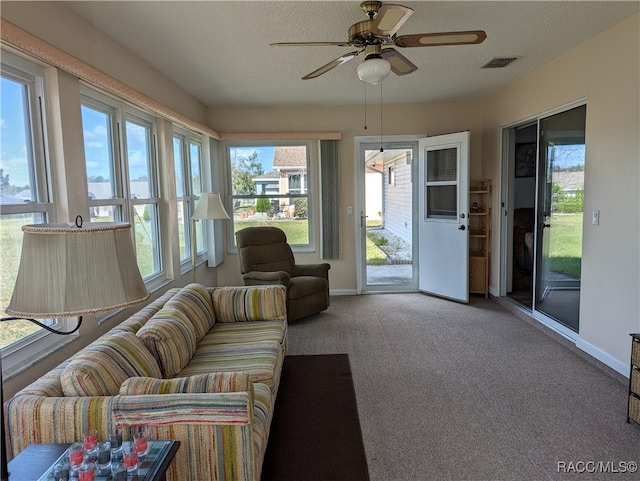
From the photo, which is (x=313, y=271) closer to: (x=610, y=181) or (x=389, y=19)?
(x=610, y=181)

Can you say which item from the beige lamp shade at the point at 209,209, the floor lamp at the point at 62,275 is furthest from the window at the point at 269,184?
the floor lamp at the point at 62,275

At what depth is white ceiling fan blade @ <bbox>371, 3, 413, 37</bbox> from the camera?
1.97 meters

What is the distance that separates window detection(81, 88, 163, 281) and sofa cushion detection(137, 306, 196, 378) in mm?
981

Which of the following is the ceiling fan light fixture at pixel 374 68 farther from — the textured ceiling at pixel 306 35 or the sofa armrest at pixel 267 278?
the sofa armrest at pixel 267 278

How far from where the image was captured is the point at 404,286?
5.79 m

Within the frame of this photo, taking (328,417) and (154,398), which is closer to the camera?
(154,398)

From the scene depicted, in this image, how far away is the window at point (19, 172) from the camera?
2027 millimetres

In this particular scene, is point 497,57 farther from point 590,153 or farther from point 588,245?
point 588,245

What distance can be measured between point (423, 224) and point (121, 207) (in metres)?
3.73

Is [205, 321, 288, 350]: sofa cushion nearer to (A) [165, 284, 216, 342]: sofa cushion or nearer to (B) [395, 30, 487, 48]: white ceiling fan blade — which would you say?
(A) [165, 284, 216, 342]: sofa cushion

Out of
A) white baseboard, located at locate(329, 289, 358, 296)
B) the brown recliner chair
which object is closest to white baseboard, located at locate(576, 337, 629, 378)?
the brown recliner chair

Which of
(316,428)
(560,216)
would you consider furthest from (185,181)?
(560,216)

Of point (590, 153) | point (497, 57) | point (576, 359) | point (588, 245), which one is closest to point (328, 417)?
point (576, 359)

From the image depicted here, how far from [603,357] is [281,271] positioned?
2.99 m
